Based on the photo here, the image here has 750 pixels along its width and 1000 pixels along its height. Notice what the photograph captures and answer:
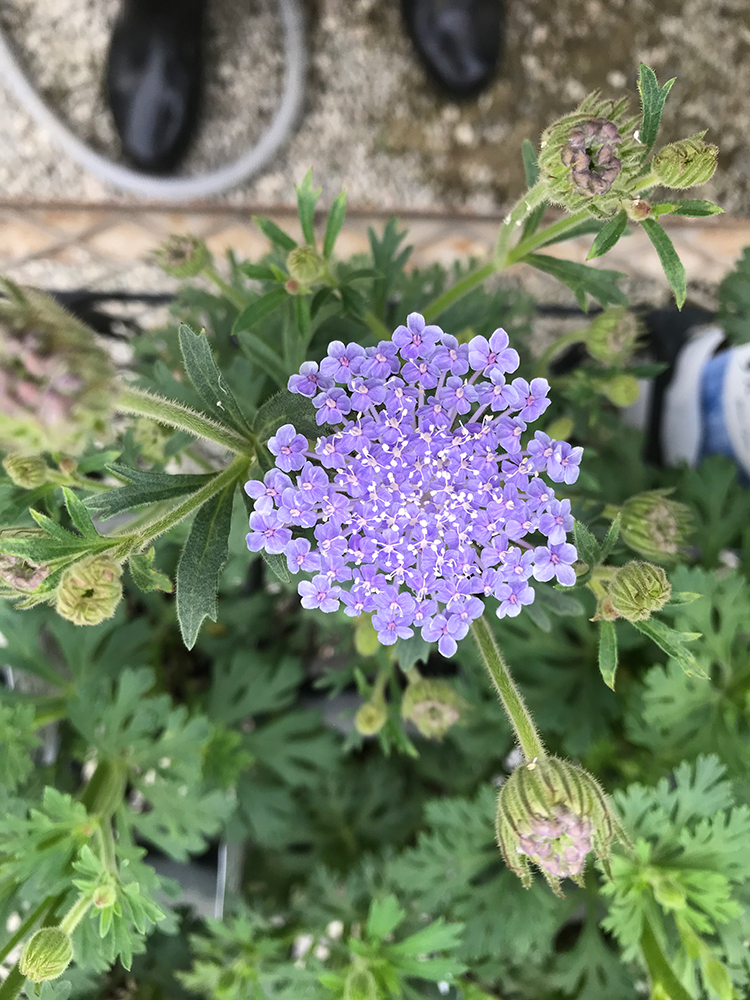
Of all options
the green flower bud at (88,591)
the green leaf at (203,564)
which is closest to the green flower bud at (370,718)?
the green leaf at (203,564)

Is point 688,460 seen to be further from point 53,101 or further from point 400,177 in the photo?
point 53,101

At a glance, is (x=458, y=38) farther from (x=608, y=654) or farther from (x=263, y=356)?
(x=608, y=654)

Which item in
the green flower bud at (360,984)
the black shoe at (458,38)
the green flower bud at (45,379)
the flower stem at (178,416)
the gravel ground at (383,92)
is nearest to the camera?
the green flower bud at (45,379)

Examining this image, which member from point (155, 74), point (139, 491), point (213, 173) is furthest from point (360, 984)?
point (155, 74)

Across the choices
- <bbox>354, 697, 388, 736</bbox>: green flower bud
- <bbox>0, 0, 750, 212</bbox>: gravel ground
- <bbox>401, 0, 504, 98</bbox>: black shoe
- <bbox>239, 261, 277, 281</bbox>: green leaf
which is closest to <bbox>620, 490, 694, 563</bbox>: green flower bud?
<bbox>354, 697, 388, 736</bbox>: green flower bud

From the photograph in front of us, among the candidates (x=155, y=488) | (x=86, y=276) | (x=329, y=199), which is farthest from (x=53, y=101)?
(x=155, y=488)

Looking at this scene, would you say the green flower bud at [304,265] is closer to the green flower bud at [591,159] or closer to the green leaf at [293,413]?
the green leaf at [293,413]
